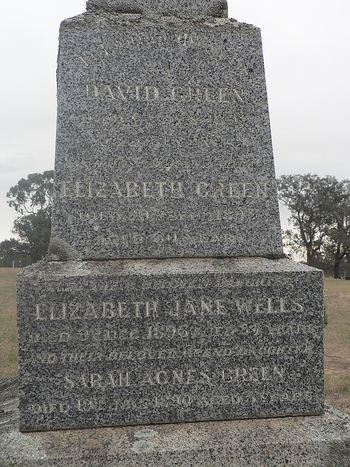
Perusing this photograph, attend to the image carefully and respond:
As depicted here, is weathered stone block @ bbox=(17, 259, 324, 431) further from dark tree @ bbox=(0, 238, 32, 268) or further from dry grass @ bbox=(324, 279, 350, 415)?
dark tree @ bbox=(0, 238, 32, 268)

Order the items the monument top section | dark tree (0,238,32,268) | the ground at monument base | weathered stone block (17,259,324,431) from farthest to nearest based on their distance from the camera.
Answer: dark tree (0,238,32,268), the monument top section, weathered stone block (17,259,324,431), the ground at monument base

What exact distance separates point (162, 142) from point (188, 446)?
1.87 meters

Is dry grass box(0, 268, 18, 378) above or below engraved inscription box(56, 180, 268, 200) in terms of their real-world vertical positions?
below

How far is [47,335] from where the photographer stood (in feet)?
8.22

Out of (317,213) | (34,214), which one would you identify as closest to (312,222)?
(317,213)

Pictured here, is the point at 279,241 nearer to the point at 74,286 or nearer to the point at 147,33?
the point at 74,286

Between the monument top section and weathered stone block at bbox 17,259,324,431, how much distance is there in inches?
72.9

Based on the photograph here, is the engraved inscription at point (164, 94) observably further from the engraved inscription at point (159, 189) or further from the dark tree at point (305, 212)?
the dark tree at point (305, 212)

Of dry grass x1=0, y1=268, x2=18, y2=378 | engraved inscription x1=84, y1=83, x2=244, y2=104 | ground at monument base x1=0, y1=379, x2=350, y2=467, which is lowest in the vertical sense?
dry grass x1=0, y1=268, x2=18, y2=378

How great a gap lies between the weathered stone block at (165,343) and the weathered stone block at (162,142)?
0.83ft

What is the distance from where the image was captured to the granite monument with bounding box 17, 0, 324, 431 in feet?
8.30

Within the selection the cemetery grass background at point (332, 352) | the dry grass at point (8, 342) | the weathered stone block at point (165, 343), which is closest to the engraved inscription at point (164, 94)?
the weathered stone block at point (165, 343)

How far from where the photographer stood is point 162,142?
2898 millimetres

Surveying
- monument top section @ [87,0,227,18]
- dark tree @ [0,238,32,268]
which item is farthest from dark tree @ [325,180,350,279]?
monument top section @ [87,0,227,18]
